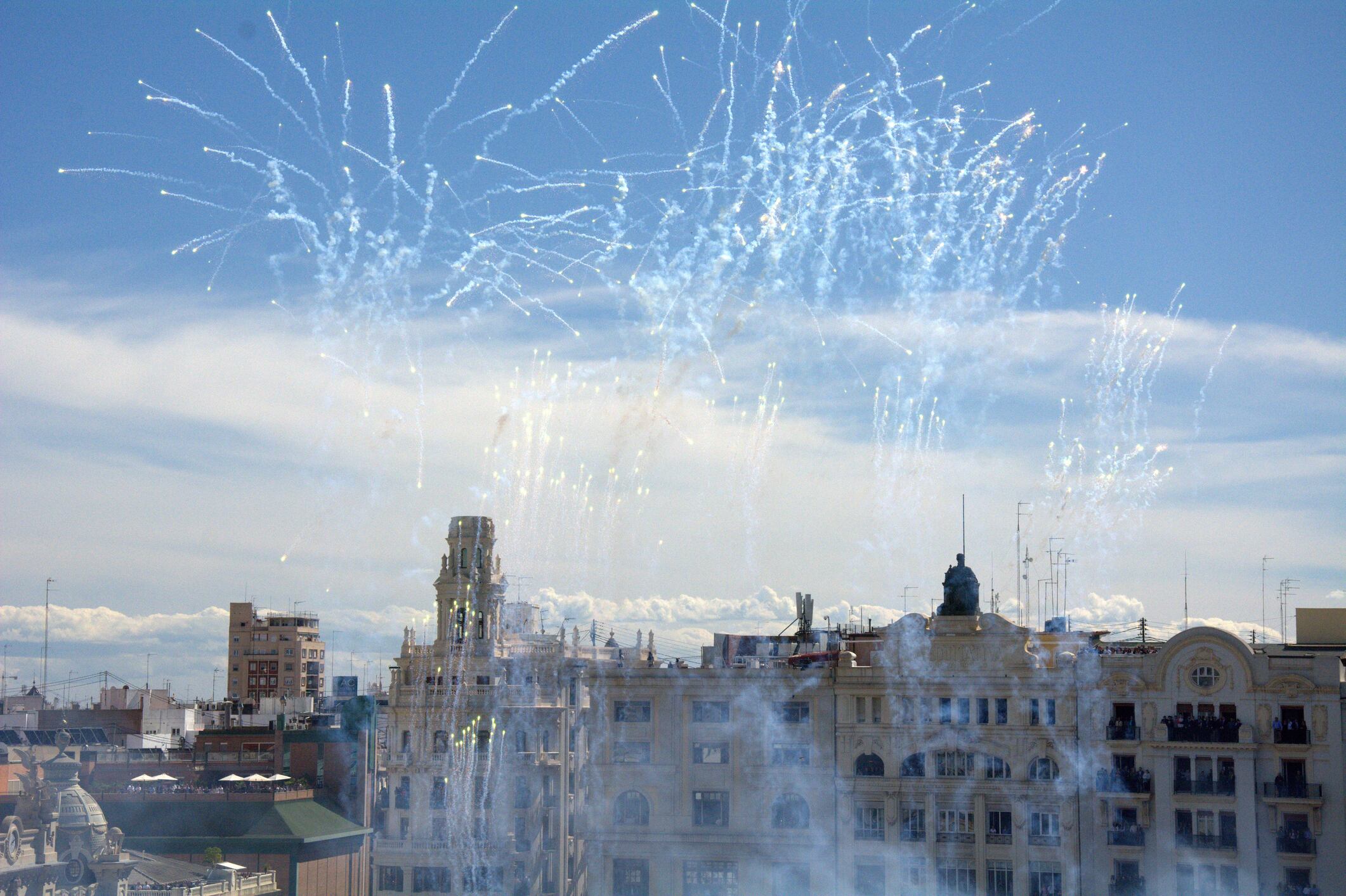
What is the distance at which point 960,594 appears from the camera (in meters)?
96.5

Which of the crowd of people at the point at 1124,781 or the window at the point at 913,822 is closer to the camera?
the crowd of people at the point at 1124,781

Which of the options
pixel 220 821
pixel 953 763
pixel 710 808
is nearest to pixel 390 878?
pixel 220 821

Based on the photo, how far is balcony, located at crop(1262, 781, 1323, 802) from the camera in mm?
86500

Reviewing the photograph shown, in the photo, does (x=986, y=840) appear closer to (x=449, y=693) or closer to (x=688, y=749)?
(x=688, y=749)

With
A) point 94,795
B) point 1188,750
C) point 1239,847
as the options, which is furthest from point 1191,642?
point 94,795

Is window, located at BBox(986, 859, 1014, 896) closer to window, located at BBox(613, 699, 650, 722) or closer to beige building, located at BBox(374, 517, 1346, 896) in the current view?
beige building, located at BBox(374, 517, 1346, 896)

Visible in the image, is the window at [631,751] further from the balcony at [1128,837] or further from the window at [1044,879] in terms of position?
the balcony at [1128,837]

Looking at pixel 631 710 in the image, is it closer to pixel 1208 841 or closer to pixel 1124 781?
pixel 1124 781

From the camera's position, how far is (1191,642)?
3583 inches

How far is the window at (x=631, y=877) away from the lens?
308 ft

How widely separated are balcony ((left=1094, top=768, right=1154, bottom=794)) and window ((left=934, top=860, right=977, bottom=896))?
932cm

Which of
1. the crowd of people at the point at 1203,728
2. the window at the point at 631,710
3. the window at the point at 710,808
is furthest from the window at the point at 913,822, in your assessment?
the window at the point at 631,710

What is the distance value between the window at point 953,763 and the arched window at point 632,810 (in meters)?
18.8

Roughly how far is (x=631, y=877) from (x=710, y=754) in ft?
30.4
